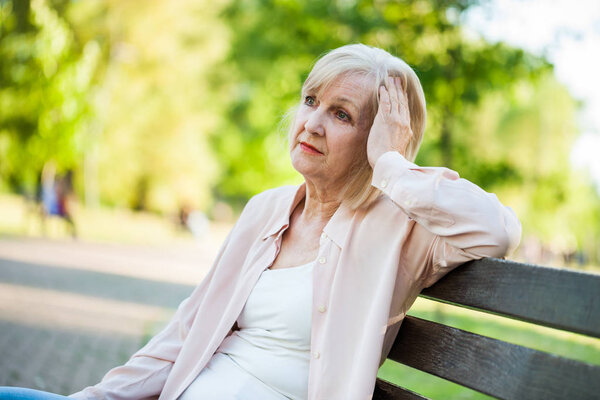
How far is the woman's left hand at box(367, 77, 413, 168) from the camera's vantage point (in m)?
2.29

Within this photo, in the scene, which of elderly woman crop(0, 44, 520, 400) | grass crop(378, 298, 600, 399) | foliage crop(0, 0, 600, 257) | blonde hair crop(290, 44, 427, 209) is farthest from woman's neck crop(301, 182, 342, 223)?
foliage crop(0, 0, 600, 257)

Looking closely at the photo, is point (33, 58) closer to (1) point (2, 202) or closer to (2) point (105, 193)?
(1) point (2, 202)

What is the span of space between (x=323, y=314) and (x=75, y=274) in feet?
37.0

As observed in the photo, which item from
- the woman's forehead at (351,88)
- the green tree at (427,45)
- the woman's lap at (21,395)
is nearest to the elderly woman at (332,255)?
the woman's forehead at (351,88)

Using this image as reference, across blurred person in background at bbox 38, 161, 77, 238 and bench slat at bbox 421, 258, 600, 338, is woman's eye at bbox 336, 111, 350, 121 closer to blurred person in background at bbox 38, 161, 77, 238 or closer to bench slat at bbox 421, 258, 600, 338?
bench slat at bbox 421, 258, 600, 338

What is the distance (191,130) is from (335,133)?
35.2m

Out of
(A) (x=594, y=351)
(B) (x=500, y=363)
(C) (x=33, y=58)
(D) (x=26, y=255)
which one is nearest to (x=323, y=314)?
(B) (x=500, y=363)

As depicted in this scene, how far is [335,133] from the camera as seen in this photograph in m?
2.46

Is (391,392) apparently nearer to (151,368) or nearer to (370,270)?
(370,270)

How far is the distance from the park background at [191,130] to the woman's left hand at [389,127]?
65 centimetres

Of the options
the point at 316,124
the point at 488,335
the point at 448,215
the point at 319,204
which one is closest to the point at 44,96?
the point at 488,335

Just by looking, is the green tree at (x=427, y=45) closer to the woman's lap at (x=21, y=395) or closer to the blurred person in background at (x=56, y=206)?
the woman's lap at (x=21, y=395)

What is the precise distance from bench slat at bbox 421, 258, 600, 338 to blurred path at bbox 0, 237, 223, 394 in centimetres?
404

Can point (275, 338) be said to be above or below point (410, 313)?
above
